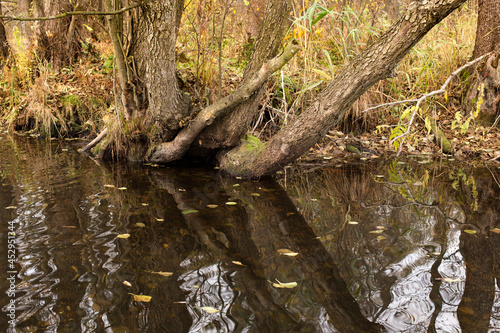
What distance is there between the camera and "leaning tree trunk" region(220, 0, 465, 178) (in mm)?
3091

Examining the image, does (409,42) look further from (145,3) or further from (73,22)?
(73,22)

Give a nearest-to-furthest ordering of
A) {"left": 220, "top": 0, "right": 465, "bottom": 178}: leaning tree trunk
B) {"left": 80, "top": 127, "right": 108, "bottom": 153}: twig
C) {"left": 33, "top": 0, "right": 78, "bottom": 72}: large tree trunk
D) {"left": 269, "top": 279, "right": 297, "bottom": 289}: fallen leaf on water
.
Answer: {"left": 269, "top": 279, "right": 297, "bottom": 289}: fallen leaf on water
{"left": 220, "top": 0, "right": 465, "bottom": 178}: leaning tree trunk
{"left": 80, "top": 127, "right": 108, "bottom": 153}: twig
{"left": 33, "top": 0, "right": 78, "bottom": 72}: large tree trunk

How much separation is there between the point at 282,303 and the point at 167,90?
308cm

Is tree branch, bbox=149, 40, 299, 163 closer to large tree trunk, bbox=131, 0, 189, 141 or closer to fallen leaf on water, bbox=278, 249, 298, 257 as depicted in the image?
large tree trunk, bbox=131, 0, 189, 141

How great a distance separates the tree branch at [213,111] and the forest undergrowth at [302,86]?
64 centimetres

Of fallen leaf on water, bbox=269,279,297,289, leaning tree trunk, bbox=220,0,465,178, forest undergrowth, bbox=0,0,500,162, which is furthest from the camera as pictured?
forest undergrowth, bbox=0,0,500,162

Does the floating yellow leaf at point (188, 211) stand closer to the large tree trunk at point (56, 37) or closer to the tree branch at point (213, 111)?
the tree branch at point (213, 111)

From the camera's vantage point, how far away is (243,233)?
289cm

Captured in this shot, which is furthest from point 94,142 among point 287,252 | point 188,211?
point 287,252

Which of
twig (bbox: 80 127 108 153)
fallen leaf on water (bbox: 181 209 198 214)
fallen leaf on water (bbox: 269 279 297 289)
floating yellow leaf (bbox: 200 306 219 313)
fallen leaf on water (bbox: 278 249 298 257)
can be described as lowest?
twig (bbox: 80 127 108 153)

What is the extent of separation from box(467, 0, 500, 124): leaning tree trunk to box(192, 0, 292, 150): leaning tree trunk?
3.60m

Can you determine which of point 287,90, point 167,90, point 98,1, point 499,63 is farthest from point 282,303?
point 98,1

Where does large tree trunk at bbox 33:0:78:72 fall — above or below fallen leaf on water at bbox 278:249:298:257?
above

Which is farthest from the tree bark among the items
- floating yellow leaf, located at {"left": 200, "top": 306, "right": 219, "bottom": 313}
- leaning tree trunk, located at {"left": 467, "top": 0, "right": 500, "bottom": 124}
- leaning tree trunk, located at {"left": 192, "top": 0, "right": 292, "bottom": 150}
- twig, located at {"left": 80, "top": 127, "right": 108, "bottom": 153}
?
leaning tree trunk, located at {"left": 467, "top": 0, "right": 500, "bottom": 124}
